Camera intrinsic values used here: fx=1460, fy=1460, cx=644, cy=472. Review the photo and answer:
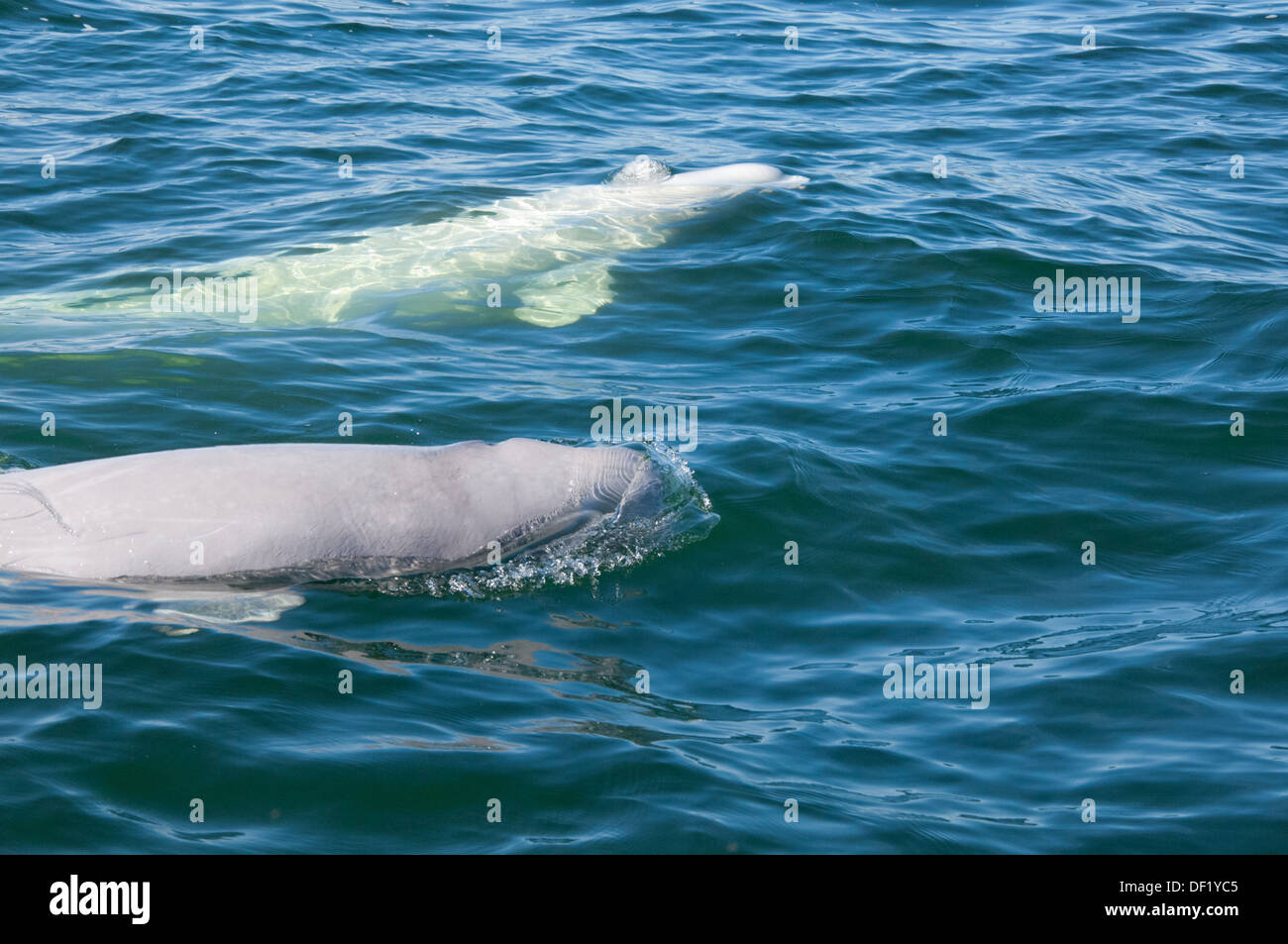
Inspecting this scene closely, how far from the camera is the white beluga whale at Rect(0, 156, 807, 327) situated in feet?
41.7

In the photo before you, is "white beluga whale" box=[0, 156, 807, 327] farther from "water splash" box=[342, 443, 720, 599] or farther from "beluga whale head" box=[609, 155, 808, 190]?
"water splash" box=[342, 443, 720, 599]

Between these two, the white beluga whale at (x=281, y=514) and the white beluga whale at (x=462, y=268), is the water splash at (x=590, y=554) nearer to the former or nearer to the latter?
the white beluga whale at (x=281, y=514)

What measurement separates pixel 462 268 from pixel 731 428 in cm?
439

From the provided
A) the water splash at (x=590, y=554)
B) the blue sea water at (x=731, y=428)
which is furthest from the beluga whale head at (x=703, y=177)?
the water splash at (x=590, y=554)

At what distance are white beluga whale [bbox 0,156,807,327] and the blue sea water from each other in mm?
255

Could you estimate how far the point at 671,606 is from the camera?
26.4ft

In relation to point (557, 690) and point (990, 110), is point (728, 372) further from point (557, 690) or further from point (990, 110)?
point (990, 110)

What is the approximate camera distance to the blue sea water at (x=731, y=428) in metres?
6.21

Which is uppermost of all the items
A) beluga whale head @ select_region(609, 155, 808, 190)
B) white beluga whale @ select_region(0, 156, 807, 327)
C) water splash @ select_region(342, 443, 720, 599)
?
beluga whale head @ select_region(609, 155, 808, 190)

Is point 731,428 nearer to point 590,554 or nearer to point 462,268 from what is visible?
point 590,554

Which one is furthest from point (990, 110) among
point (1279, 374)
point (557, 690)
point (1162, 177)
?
point (557, 690)

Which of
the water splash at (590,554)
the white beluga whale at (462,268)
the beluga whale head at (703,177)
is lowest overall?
the water splash at (590,554)

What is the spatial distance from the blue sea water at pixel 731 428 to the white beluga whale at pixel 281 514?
247 mm

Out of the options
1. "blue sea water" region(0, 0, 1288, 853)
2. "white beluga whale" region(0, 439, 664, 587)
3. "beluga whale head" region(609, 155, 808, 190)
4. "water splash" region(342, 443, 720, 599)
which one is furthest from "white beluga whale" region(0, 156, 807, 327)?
"white beluga whale" region(0, 439, 664, 587)
